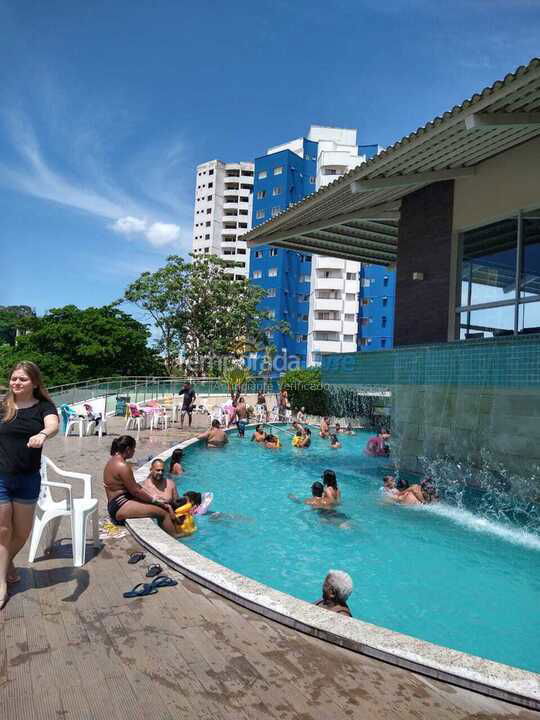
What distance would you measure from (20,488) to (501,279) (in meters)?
9.87

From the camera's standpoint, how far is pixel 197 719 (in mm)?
2557

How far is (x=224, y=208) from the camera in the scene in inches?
3418

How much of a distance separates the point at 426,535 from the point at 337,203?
7.82m

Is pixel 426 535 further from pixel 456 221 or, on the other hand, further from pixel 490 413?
pixel 456 221

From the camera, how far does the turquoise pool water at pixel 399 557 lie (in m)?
5.20

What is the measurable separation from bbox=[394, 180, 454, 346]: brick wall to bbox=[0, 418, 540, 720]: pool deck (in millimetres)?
9606

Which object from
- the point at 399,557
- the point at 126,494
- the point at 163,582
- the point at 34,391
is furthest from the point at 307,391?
the point at 34,391

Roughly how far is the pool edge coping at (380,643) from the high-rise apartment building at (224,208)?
8333 cm

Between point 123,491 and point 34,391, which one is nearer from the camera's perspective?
point 34,391

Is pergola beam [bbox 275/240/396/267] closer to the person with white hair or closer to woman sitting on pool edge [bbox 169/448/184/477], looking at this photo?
woman sitting on pool edge [bbox 169/448/184/477]

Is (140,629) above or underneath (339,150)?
underneath

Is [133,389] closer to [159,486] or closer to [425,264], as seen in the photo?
[425,264]

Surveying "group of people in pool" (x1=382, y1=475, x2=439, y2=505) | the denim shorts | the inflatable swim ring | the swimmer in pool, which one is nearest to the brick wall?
"group of people in pool" (x1=382, y1=475, x2=439, y2=505)

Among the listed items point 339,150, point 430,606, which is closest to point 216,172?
point 339,150
